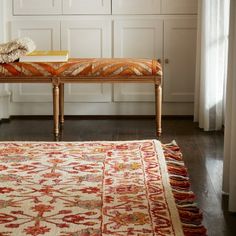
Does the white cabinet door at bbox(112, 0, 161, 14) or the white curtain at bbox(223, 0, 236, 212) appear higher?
the white cabinet door at bbox(112, 0, 161, 14)

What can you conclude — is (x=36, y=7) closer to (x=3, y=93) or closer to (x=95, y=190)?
(x=3, y=93)

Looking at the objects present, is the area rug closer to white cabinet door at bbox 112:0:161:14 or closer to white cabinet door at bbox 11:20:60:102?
white cabinet door at bbox 11:20:60:102

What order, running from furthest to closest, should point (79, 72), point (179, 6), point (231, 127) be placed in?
point (179, 6) → point (79, 72) → point (231, 127)

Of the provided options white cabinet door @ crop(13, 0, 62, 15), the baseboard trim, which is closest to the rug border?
the baseboard trim

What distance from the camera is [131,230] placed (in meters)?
1.62

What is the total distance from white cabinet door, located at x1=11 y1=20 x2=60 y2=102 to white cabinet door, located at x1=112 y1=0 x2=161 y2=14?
40 centimetres

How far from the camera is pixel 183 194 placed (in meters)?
2.00

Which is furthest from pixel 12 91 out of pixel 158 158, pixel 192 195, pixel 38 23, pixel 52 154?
pixel 192 195

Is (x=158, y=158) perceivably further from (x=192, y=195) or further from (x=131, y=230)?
(x=131, y=230)

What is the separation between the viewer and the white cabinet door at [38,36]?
376 centimetres

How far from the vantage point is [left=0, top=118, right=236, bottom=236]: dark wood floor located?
185 centimetres

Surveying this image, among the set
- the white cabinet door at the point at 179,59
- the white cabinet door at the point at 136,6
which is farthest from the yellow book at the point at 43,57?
the white cabinet door at the point at 179,59

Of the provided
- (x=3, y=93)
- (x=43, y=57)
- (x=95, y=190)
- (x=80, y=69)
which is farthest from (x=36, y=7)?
(x=95, y=190)

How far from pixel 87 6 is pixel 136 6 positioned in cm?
31
